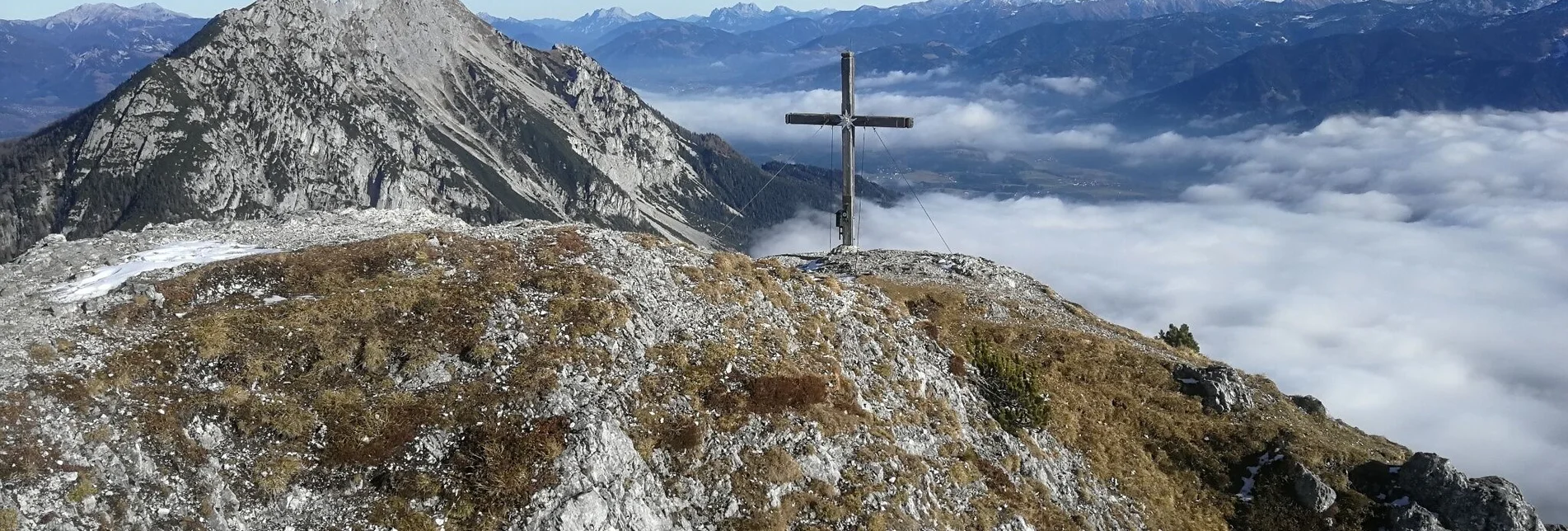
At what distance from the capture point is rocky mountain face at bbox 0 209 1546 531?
1662 cm

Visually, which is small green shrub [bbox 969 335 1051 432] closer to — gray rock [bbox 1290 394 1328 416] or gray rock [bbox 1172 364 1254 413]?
gray rock [bbox 1172 364 1254 413]

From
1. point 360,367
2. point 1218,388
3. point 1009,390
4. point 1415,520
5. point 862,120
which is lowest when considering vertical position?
point 1415,520

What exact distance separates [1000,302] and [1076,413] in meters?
10.6

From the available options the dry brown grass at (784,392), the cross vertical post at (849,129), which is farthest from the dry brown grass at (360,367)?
the cross vertical post at (849,129)

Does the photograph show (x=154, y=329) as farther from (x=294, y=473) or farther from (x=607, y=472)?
(x=607, y=472)

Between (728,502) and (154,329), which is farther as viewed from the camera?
(154,329)

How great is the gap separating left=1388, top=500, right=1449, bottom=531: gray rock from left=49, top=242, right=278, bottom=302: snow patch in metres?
33.3

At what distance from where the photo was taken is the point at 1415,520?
74.0 feet

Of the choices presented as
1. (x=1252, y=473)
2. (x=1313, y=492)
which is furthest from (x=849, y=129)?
(x=1313, y=492)

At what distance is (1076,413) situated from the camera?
85.5 ft

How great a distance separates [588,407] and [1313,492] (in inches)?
765

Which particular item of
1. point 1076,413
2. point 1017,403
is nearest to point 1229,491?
point 1076,413

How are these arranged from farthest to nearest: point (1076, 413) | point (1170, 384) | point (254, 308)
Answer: point (1170, 384) < point (1076, 413) < point (254, 308)

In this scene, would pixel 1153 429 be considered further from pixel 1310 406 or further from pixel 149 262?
pixel 149 262
